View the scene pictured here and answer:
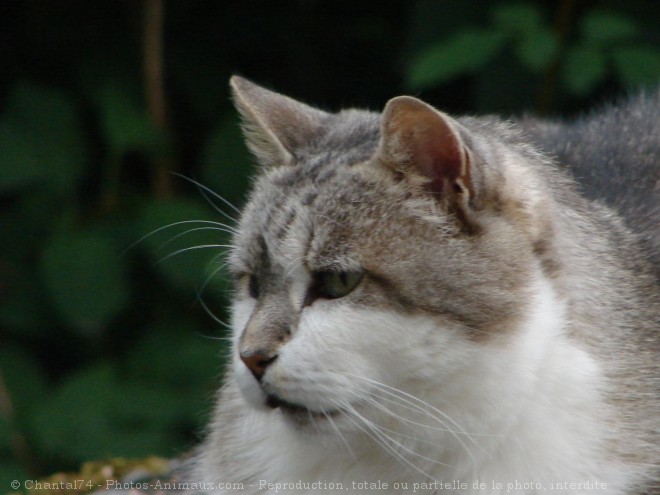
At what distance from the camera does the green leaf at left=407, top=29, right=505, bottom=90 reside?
3.88m

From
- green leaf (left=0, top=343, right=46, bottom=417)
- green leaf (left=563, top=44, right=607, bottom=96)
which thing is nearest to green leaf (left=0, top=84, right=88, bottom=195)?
green leaf (left=0, top=343, right=46, bottom=417)

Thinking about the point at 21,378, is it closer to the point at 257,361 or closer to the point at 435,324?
the point at 257,361

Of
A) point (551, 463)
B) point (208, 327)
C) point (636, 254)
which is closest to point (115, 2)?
point (208, 327)

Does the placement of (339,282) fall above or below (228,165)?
above

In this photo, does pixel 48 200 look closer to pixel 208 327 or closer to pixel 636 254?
pixel 208 327

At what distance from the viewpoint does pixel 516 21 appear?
13.0 feet

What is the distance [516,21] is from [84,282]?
176cm

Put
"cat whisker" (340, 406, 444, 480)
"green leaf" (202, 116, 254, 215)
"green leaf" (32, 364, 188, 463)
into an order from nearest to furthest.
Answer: "cat whisker" (340, 406, 444, 480)
"green leaf" (32, 364, 188, 463)
"green leaf" (202, 116, 254, 215)

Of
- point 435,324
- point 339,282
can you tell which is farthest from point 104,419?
point 435,324

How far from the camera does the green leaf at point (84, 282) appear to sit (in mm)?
3926

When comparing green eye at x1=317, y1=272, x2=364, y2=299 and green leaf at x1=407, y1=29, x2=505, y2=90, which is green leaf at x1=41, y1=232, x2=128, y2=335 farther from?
green eye at x1=317, y1=272, x2=364, y2=299

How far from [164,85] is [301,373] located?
2570mm

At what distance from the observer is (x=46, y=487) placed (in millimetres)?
3209

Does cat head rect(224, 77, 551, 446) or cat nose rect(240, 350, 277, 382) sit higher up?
cat head rect(224, 77, 551, 446)
